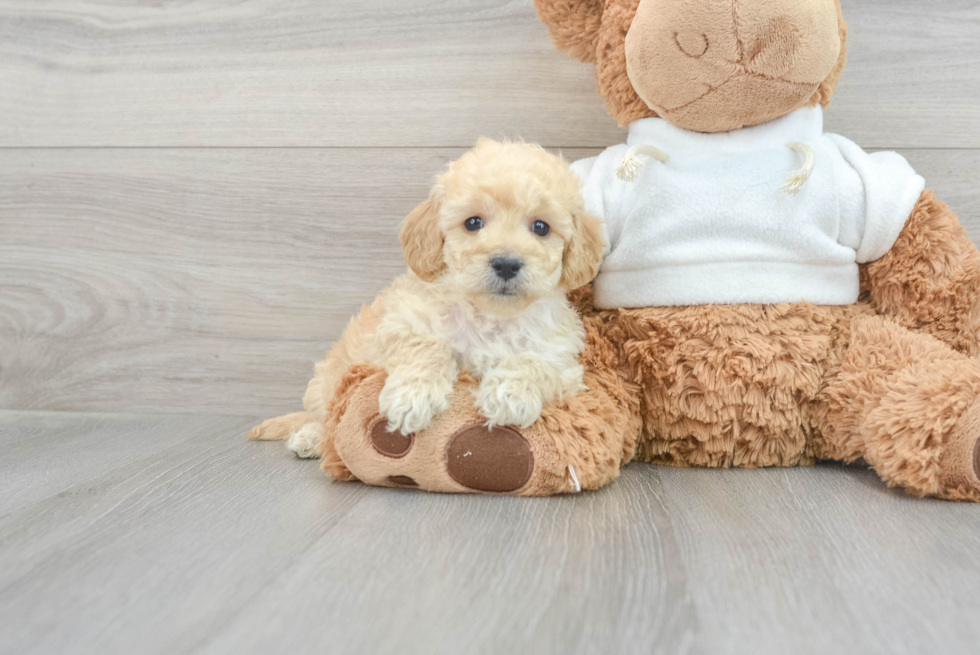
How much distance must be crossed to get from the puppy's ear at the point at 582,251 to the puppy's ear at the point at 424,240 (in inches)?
6.4

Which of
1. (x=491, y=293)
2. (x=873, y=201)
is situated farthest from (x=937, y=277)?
(x=491, y=293)

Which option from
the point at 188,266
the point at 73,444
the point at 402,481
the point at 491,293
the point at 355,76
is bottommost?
the point at 73,444

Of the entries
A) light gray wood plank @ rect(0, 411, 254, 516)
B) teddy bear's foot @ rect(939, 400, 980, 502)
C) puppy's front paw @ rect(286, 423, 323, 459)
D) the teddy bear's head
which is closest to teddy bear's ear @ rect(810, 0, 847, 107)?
the teddy bear's head

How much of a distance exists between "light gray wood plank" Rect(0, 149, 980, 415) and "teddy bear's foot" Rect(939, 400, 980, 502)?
2.95 feet

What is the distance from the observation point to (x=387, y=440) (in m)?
0.92

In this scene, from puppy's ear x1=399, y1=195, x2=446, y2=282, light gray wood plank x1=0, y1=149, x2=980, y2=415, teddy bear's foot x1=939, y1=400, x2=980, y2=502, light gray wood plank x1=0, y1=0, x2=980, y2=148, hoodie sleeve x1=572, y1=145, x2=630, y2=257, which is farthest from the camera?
light gray wood plank x1=0, y1=149, x2=980, y2=415

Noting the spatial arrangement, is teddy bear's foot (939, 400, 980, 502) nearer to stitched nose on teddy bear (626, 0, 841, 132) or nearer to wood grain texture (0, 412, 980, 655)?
wood grain texture (0, 412, 980, 655)

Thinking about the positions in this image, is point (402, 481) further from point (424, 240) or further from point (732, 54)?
point (732, 54)

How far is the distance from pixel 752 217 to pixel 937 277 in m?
0.27

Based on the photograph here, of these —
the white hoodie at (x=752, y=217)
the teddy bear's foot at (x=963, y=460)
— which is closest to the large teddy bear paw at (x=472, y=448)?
the white hoodie at (x=752, y=217)

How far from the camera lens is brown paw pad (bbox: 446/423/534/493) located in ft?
2.94

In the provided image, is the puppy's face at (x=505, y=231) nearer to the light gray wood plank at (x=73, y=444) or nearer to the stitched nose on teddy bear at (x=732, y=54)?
the stitched nose on teddy bear at (x=732, y=54)

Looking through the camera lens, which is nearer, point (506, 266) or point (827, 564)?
point (827, 564)

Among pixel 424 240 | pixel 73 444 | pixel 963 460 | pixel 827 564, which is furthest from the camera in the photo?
pixel 73 444
